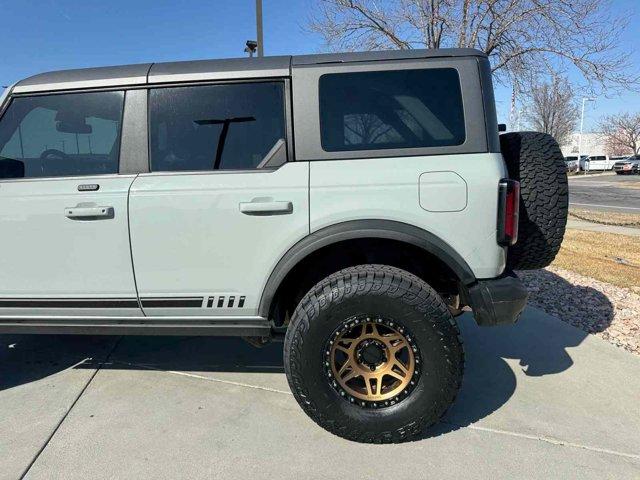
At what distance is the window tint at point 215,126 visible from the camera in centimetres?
254

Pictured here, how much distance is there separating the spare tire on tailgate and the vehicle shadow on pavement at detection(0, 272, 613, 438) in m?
0.93

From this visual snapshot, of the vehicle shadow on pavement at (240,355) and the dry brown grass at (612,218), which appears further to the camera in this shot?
the dry brown grass at (612,218)

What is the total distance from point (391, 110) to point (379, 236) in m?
0.73

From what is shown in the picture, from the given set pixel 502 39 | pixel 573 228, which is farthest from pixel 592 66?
pixel 573 228

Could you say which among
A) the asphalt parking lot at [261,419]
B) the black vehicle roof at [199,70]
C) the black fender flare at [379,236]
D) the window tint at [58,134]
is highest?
the black vehicle roof at [199,70]

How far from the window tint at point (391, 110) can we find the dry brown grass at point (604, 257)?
164 inches

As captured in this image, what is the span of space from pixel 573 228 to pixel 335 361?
891 centimetres

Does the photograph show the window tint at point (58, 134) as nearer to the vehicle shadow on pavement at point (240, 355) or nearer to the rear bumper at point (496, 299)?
the vehicle shadow on pavement at point (240, 355)

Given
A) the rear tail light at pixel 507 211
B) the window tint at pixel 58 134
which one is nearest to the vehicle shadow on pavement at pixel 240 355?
the rear tail light at pixel 507 211

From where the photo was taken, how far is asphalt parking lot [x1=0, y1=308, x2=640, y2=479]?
7.42 feet

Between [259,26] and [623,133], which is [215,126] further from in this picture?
[623,133]

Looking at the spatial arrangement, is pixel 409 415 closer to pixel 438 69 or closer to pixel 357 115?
pixel 357 115

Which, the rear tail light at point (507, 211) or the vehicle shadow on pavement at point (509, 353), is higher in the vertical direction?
the rear tail light at point (507, 211)

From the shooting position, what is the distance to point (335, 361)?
2541 mm
